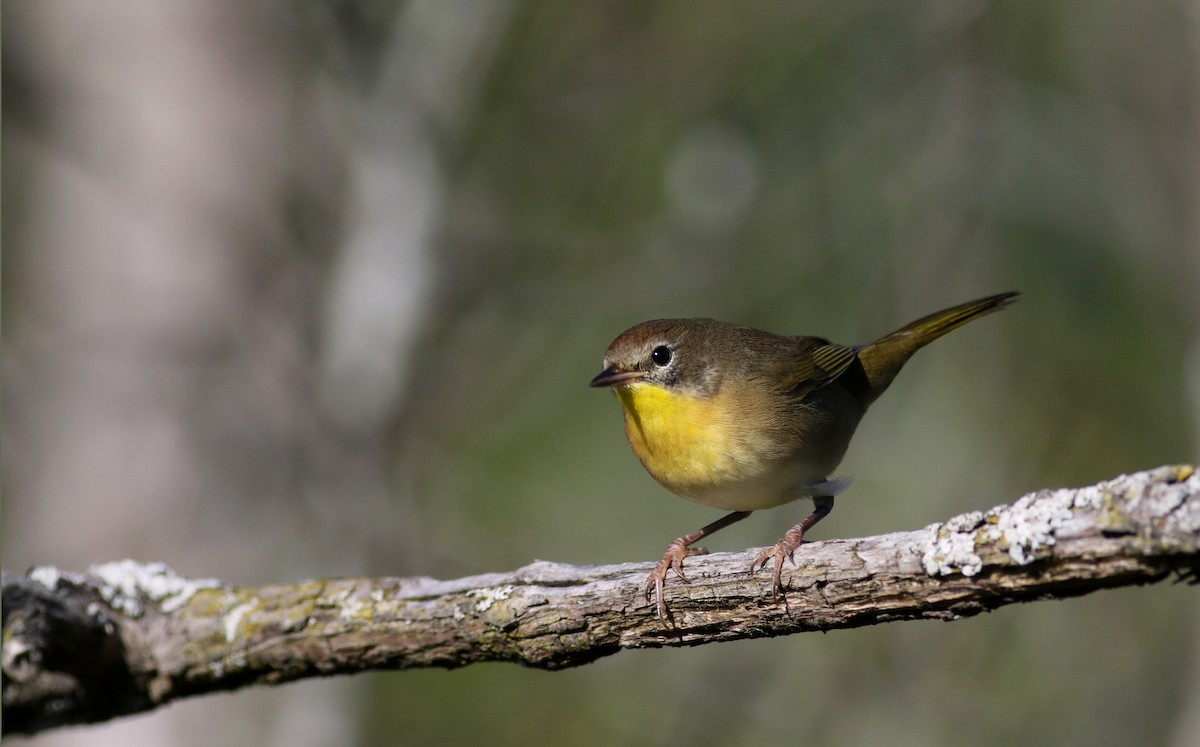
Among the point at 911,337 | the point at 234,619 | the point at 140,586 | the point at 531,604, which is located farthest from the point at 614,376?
the point at 140,586

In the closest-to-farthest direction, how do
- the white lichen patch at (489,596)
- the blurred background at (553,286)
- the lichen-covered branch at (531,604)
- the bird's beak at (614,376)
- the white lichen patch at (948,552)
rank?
the lichen-covered branch at (531,604), the white lichen patch at (948,552), the white lichen patch at (489,596), the bird's beak at (614,376), the blurred background at (553,286)

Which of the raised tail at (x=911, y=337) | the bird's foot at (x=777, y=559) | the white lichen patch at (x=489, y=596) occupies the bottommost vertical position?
the bird's foot at (x=777, y=559)

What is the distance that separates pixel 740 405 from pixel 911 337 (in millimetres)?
1251

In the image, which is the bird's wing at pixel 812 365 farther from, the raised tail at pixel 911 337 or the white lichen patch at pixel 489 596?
the white lichen patch at pixel 489 596

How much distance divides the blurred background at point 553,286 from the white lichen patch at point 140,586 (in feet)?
7.49

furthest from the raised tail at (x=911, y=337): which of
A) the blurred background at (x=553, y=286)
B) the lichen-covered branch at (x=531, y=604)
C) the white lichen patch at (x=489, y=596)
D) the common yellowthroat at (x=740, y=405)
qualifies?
the white lichen patch at (x=489, y=596)

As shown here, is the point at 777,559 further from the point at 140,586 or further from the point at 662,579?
the point at 140,586

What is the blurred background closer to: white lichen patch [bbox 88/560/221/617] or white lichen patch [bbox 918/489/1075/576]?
white lichen patch [bbox 88/560/221/617]

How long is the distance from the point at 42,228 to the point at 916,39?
243 inches

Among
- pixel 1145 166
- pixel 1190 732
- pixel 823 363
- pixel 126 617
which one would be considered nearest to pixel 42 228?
pixel 126 617

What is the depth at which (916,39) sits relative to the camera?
708 centimetres

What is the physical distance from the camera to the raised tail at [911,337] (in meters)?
4.90

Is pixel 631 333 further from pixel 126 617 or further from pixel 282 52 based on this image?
pixel 282 52

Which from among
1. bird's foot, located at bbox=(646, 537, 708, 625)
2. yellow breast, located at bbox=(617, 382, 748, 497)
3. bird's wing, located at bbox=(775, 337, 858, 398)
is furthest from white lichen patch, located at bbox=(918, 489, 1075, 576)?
bird's wing, located at bbox=(775, 337, 858, 398)
